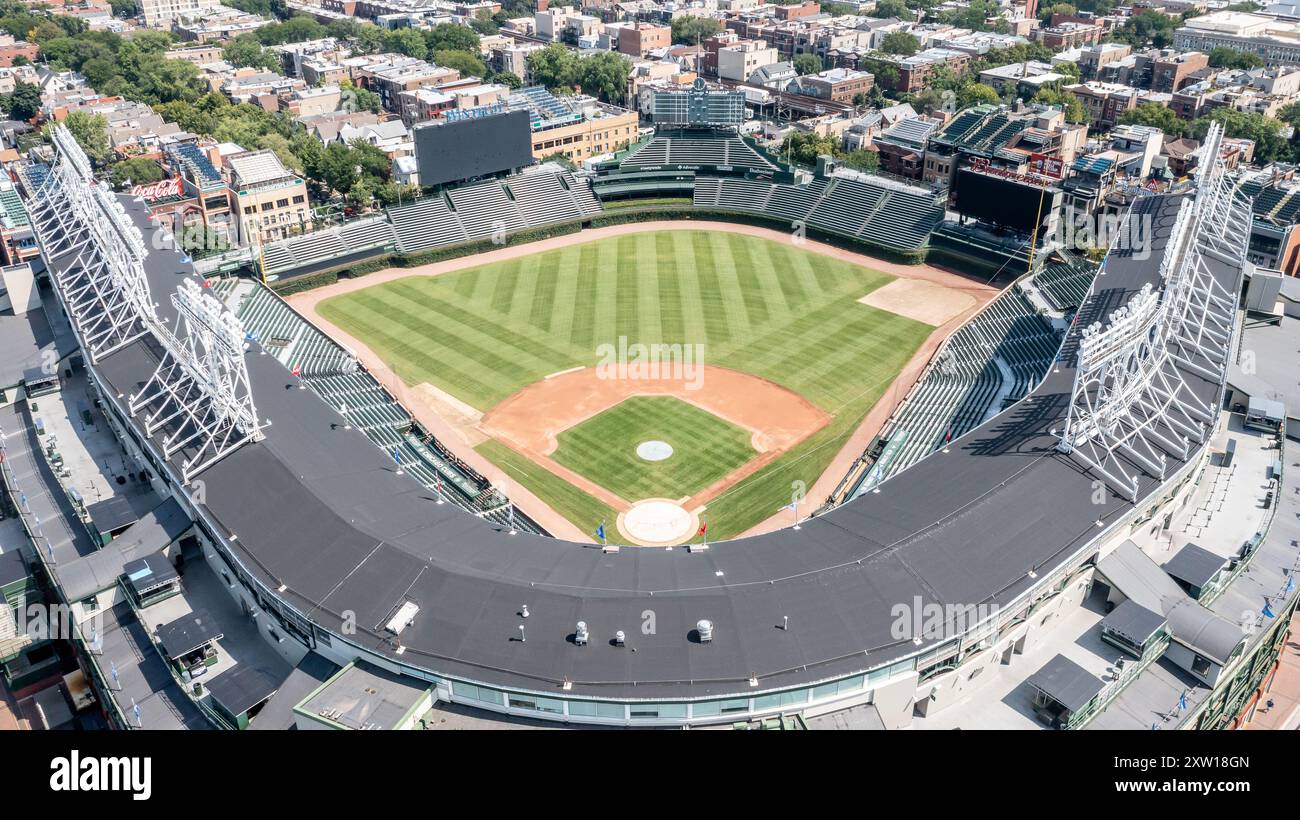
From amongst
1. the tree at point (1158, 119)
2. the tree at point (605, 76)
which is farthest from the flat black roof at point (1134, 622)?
the tree at point (605, 76)

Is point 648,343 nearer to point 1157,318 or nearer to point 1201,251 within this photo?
point 1157,318

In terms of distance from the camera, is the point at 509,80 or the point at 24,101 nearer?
the point at 24,101

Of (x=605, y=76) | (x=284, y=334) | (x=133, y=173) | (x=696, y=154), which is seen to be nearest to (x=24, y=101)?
(x=133, y=173)

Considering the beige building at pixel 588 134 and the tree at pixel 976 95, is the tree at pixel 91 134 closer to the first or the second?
the beige building at pixel 588 134

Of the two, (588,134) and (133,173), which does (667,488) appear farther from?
(133,173)

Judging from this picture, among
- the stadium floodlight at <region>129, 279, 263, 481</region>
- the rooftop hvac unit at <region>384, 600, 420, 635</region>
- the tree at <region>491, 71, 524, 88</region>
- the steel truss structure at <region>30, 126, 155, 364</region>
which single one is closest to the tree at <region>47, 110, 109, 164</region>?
the steel truss structure at <region>30, 126, 155, 364</region>

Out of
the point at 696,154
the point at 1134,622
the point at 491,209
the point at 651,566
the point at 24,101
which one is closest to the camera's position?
the point at 1134,622
